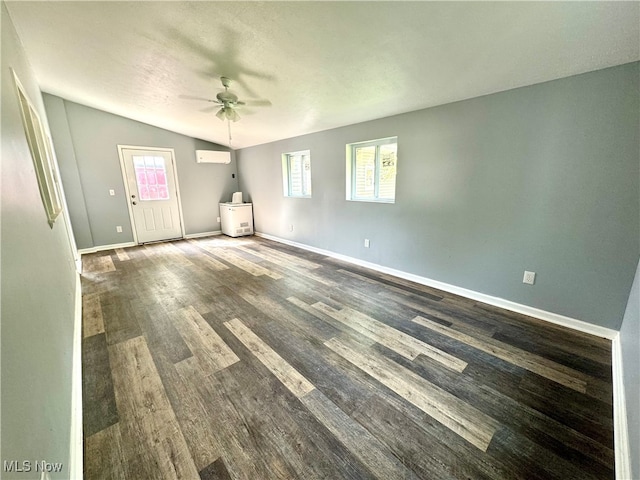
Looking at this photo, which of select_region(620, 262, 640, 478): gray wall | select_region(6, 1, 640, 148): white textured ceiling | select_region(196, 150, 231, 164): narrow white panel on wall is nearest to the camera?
select_region(620, 262, 640, 478): gray wall

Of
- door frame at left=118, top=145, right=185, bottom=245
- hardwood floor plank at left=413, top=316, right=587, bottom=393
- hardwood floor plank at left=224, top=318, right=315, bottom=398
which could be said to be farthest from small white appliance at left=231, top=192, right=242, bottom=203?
hardwood floor plank at left=413, top=316, right=587, bottom=393

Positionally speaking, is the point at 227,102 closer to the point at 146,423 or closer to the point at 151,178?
the point at 146,423

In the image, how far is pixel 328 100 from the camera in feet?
9.29

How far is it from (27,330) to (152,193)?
5.14m

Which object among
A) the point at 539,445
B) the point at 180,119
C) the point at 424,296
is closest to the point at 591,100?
the point at 424,296

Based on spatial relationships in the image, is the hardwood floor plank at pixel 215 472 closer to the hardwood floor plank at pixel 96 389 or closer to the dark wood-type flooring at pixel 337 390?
the dark wood-type flooring at pixel 337 390

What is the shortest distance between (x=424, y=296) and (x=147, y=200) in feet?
17.9

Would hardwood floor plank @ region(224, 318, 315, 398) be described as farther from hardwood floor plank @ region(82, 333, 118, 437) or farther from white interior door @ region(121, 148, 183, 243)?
white interior door @ region(121, 148, 183, 243)

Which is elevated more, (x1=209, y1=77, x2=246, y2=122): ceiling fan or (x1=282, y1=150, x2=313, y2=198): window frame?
(x1=209, y1=77, x2=246, y2=122): ceiling fan

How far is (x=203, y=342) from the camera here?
2.03 metres

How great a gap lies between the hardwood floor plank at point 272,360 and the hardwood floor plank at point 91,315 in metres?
1.13

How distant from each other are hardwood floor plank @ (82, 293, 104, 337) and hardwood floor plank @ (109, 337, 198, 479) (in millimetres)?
502

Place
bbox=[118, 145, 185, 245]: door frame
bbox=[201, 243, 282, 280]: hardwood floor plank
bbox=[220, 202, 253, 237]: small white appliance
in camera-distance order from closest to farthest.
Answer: bbox=[201, 243, 282, 280]: hardwood floor plank → bbox=[118, 145, 185, 245]: door frame → bbox=[220, 202, 253, 237]: small white appliance

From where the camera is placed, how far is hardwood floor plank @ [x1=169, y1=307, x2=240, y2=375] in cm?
180
